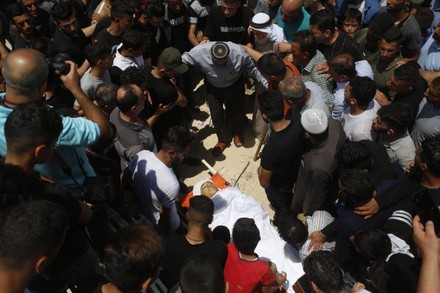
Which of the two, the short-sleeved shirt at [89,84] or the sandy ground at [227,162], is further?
the sandy ground at [227,162]

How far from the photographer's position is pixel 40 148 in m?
2.41

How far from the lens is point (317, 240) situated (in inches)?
145

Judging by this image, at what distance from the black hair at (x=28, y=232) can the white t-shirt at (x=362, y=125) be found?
3.15m

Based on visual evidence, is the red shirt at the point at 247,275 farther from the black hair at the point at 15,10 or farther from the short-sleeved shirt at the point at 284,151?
the black hair at the point at 15,10

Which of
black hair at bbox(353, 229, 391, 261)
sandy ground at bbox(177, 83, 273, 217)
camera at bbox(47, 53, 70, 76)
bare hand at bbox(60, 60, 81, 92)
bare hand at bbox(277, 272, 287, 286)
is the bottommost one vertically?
sandy ground at bbox(177, 83, 273, 217)

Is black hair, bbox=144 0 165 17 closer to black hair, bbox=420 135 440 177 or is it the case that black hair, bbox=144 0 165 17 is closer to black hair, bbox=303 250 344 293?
black hair, bbox=420 135 440 177

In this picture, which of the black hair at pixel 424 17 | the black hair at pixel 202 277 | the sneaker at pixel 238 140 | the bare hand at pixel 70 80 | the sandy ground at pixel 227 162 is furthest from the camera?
the sneaker at pixel 238 140

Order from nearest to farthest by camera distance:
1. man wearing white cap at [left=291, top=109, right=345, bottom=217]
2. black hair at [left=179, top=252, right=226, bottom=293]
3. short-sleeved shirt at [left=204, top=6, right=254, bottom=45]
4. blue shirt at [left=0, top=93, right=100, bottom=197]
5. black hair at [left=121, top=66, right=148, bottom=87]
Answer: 1. black hair at [left=179, top=252, right=226, bottom=293]
2. blue shirt at [left=0, top=93, right=100, bottom=197]
3. man wearing white cap at [left=291, top=109, right=345, bottom=217]
4. black hair at [left=121, top=66, right=148, bottom=87]
5. short-sleeved shirt at [left=204, top=6, right=254, bottom=45]

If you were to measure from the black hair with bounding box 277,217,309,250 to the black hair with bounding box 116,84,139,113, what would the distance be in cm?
198

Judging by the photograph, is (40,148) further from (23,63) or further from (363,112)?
(363,112)

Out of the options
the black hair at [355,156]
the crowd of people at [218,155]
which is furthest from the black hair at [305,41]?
the black hair at [355,156]

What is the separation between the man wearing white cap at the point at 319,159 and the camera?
3.59 meters

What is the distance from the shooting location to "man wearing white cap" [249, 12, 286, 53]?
5.16 metres

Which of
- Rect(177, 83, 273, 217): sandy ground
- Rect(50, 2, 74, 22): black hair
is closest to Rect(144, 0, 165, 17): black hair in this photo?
Rect(50, 2, 74, 22): black hair
